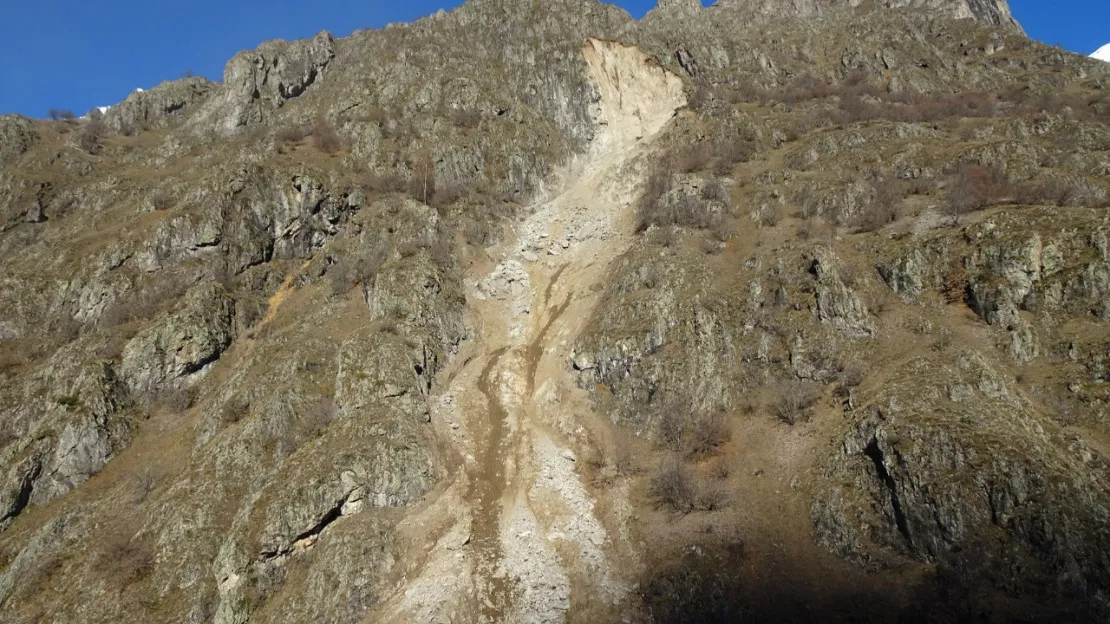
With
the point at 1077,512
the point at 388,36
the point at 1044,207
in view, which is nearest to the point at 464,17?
the point at 388,36

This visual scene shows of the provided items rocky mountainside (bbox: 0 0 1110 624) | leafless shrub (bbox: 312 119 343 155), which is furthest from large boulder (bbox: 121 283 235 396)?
leafless shrub (bbox: 312 119 343 155)

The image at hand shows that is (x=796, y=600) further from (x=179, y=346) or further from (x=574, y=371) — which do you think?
(x=179, y=346)

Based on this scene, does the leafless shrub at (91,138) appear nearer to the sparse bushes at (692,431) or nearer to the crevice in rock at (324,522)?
the crevice in rock at (324,522)

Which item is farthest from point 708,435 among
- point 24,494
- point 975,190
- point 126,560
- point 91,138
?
point 91,138

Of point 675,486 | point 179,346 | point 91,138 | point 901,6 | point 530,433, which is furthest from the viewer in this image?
point 901,6

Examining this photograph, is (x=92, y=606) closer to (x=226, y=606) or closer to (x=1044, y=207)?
(x=226, y=606)

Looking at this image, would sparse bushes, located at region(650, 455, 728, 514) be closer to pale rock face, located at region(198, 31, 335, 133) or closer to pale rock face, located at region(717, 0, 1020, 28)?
pale rock face, located at region(198, 31, 335, 133)
